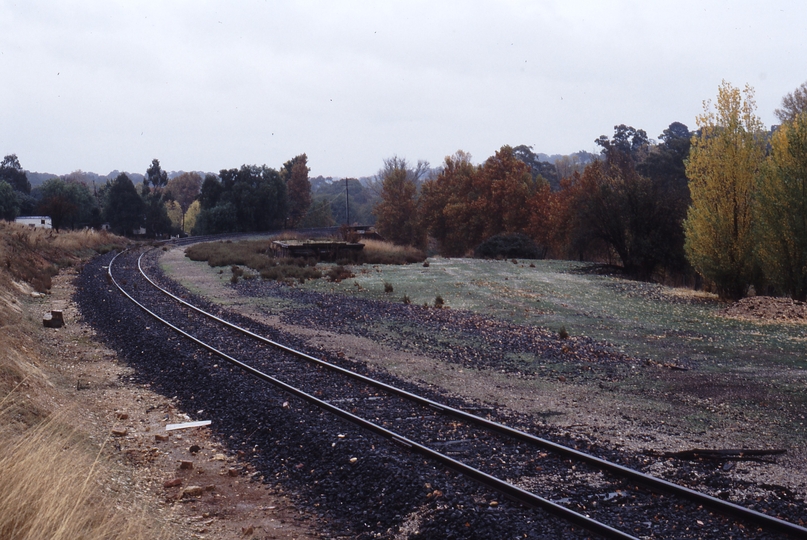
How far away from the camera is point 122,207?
80.2m

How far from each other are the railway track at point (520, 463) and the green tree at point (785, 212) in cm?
1812

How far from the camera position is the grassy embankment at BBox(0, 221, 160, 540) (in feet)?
14.4

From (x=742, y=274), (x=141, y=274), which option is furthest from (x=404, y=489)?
(x=141, y=274)

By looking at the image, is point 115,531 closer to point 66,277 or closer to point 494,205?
point 66,277

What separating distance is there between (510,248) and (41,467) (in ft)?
163

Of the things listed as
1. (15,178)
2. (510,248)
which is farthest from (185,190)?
(510,248)

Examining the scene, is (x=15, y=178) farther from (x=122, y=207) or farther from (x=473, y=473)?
(x=473, y=473)

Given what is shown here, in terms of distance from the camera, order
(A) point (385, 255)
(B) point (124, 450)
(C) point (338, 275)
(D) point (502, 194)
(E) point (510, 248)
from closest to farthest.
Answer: (B) point (124, 450) → (C) point (338, 275) → (A) point (385, 255) → (E) point (510, 248) → (D) point (502, 194)

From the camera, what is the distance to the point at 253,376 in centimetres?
1136

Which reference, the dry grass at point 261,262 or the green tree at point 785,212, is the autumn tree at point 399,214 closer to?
the dry grass at point 261,262

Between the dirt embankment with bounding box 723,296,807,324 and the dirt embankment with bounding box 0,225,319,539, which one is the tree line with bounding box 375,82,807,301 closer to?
the dirt embankment with bounding box 723,296,807,324

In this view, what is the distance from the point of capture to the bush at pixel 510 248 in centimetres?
5325

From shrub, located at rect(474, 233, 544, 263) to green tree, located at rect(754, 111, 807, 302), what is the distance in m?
29.2

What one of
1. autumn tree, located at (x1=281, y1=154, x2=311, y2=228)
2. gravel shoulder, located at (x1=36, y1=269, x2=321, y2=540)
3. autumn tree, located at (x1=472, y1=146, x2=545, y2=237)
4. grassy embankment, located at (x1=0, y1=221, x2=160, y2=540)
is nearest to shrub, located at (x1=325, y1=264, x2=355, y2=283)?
grassy embankment, located at (x1=0, y1=221, x2=160, y2=540)
